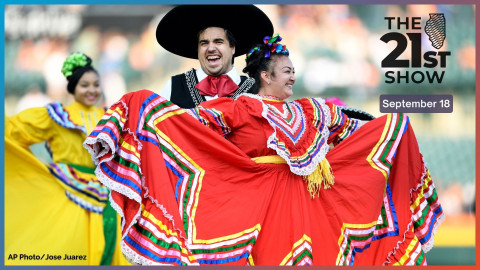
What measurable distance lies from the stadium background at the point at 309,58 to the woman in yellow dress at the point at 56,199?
2807 mm

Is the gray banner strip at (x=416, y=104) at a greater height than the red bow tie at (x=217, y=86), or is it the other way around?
the red bow tie at (x=217, y=86)

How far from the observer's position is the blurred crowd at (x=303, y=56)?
27.7 ft

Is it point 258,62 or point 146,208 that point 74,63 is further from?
point 146,208

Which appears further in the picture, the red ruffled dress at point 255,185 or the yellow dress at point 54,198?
the yellow dress at point 54,198

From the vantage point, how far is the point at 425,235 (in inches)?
172

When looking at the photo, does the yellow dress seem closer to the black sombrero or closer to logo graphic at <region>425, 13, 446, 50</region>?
the black sombrero

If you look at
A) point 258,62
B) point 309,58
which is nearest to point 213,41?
point 258,62

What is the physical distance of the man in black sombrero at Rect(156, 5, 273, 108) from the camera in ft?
15.3

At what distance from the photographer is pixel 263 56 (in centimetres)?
445

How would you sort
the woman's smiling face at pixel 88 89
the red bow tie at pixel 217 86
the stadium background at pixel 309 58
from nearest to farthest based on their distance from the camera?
the red bow tie at pixel 217 86 → the woman's smiling face at pixel 88 89 → the stadium background at pixel 309 58

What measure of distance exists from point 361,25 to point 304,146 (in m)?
4.95

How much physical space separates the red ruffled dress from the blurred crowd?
13.0 ft

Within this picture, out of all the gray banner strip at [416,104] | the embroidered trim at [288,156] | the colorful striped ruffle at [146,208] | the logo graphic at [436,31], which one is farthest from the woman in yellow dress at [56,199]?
the logo graphic at [436,31]

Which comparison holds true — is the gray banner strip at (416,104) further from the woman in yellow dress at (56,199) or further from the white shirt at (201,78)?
the woman in yellow dress at (56,199)
